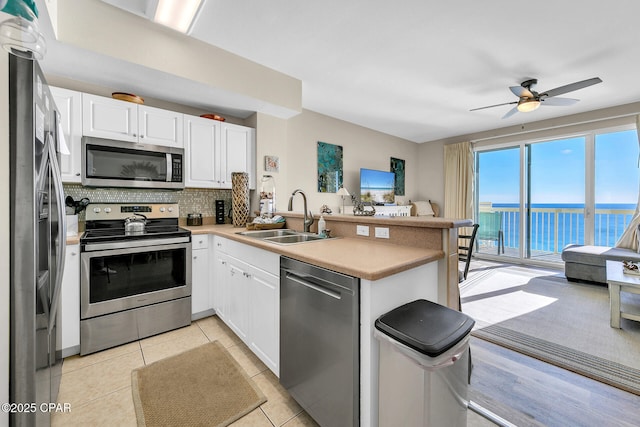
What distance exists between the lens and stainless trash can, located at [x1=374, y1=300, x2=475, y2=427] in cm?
93

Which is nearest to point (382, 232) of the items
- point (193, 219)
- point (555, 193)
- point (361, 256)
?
point (361, 256)

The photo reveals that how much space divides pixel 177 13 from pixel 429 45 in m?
2.28

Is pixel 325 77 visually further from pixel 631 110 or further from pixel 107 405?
pixel 631 110

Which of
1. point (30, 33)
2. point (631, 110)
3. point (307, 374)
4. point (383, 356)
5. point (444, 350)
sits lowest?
point (307, 374)

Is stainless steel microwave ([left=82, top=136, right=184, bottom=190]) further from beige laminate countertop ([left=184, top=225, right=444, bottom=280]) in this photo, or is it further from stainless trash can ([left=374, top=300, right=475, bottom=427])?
stainless trash can ([left=374, top=300, right=475, bottom=427])

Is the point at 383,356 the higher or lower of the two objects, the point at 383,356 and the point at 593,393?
the higher

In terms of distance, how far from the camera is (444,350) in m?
0.90

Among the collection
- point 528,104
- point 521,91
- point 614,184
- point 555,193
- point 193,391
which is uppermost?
point 521,91

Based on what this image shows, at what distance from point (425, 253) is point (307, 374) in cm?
91

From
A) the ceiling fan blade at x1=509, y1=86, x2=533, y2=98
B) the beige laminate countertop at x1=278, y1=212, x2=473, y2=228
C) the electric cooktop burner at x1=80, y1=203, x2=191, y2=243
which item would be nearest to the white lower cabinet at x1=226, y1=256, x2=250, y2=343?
the electric cooktop burner at x1=80, y1=203, x2=191, y2=243

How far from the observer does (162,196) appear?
9.50 feet

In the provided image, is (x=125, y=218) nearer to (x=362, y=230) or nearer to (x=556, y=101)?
(x=362, y=230)

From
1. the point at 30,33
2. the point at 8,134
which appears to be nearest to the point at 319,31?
the point at 30,33

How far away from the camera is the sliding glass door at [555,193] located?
4.18 m
